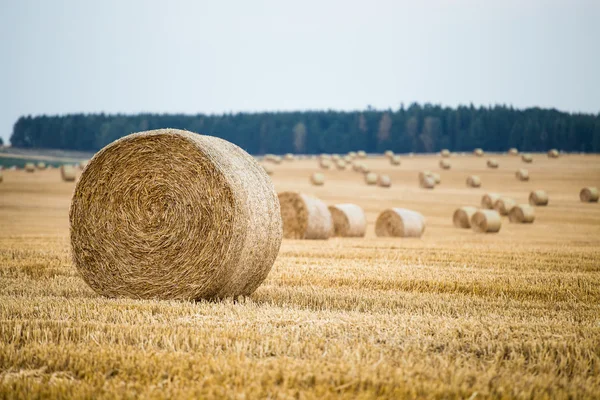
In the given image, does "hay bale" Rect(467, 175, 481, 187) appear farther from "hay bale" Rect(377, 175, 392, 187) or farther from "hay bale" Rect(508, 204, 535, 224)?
"hay bale" Rect(508, 204, 535, 224)

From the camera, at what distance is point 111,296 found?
885cm

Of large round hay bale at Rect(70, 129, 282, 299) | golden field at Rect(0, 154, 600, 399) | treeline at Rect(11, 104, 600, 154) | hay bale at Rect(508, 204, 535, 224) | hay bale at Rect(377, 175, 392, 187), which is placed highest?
treeline at Rect(11, 104, 600, 154)

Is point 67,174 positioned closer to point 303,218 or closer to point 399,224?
point 399,224

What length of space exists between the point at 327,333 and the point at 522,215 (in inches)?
904

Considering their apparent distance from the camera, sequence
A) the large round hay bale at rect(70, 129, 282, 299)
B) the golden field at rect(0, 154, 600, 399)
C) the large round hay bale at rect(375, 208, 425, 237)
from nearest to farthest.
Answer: the golden field at rect(0, 154, 600, 399), the large round hay bale at rect(70, 129, 282, 299), the large round hay bale at rect(375, 208, 425, 237)

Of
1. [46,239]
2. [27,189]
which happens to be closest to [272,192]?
[46,239]

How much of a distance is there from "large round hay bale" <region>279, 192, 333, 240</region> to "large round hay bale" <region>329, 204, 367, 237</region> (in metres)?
1.71

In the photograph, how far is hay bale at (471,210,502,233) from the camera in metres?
23.5

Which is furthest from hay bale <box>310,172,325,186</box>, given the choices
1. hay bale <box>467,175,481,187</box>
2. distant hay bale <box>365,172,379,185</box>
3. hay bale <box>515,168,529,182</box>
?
hay bale <box>515,168,529,182</box>

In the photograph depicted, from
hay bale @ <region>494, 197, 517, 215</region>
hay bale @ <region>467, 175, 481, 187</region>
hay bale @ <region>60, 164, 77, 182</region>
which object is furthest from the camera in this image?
hay bale @ <region>467, 175, 481, 187</region>

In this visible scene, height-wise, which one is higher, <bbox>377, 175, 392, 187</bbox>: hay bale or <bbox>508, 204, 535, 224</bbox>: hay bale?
<bbox>377, 175, 392, 187</bbox>: hay bale

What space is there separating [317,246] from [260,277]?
6931 mm

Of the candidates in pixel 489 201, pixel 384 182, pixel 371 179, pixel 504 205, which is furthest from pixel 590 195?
pixel 371 179

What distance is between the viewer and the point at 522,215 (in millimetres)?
27953
